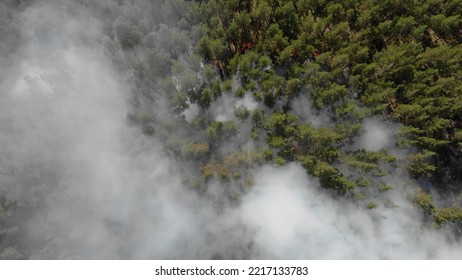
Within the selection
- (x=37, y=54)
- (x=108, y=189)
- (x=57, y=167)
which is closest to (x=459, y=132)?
(x=108, y=189)

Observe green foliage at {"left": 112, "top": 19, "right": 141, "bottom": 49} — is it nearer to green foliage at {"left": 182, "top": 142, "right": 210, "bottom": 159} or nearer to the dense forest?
the dense forest

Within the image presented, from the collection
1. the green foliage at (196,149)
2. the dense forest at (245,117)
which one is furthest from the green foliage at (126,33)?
the green foliage at (196,149)

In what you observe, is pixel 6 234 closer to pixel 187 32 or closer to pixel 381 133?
pixel 187 32

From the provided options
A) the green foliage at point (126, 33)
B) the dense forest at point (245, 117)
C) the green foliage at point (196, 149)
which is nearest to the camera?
the dense forest at point (245, 117)

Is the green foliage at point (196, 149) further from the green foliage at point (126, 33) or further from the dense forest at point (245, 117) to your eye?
the green foliage at point (126, 33)

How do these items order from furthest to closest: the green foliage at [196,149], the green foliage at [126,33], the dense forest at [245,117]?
1. the green foliage at [126,33]
2. the green foliage at [196,149]
3. the dense forest at [245,117]

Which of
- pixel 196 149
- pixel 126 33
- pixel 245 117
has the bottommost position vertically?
pixel 196 149

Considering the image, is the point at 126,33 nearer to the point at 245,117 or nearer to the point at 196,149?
the point at 196,149

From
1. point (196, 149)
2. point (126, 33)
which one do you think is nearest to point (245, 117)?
point (196, 149)
